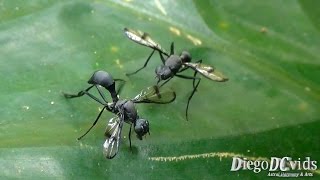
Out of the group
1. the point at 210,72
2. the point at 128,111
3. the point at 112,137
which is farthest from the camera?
the point at 210,72

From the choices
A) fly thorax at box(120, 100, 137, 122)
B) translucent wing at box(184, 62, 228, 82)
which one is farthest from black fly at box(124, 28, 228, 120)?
fly thorax at box(120, 100, 137, 122)

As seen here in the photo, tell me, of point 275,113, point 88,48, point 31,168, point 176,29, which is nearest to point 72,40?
point 88,48

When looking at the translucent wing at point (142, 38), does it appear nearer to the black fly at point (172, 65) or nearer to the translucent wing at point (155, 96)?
the black fly at point (172, 65)

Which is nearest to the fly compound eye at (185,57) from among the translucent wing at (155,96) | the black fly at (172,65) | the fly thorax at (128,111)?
the black fly at (172,65)

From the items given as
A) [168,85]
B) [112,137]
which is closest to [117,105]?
[112,137]

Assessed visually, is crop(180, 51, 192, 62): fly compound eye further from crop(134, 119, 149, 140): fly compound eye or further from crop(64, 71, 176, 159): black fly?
crop(134, 119, 149, 140): fly compound eye

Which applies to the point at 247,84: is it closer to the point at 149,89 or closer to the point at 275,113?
the point at 275,113

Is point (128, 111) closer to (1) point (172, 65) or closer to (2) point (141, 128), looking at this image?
(2) point (141, 128)
